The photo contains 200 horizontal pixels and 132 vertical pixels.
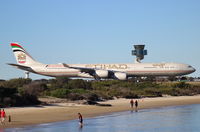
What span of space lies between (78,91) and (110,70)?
26.8 meters

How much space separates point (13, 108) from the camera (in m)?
33.6

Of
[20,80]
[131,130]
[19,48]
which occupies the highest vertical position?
[19,48]

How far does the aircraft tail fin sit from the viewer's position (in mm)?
84750

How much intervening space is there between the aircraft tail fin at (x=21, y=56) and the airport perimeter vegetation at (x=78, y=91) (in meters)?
22.7

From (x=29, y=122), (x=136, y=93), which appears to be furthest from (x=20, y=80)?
(x=29, y=122)

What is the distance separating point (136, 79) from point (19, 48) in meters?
24.3

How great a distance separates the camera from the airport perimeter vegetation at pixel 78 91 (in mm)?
36688

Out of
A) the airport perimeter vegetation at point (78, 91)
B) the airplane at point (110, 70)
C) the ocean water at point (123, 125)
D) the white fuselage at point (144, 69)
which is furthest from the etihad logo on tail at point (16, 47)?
the ocean water at point (123, 125)

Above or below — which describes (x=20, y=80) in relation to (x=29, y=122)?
above

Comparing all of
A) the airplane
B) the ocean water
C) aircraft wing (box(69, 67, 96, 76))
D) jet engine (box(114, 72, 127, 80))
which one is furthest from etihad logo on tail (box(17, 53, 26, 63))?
the ocean water

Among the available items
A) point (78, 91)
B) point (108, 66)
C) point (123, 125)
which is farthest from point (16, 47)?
point (123, 125)

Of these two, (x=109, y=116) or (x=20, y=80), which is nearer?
(x=109, y=116)

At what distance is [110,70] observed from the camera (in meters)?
75.5

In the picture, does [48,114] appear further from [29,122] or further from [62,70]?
[62,70]
